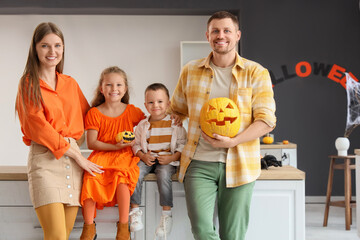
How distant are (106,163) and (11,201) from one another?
58cm

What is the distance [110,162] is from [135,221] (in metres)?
0.35

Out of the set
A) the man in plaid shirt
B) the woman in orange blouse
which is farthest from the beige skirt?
the man in plaid shirt

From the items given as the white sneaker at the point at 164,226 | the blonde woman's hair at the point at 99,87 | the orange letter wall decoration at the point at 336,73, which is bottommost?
the white sneaker at the point at 164,226

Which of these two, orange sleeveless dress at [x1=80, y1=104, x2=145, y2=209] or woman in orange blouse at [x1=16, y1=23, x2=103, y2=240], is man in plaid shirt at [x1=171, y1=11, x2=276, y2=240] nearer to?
orange sleeveless dress at [x1=80, y1=104, x2=145, y2=209]

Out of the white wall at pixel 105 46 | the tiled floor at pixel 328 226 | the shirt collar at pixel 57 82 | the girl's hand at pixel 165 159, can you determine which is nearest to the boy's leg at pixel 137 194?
the girl's hand at pixel 165 159

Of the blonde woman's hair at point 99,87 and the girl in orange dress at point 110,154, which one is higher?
the blonde woman's hair at point 99,87

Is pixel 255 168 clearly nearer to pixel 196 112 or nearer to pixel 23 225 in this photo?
pixel 196 112

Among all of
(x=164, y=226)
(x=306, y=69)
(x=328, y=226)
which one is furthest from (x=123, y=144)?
(x=306, y=69)

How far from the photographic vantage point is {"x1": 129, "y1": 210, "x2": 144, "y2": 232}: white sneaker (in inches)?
75.4

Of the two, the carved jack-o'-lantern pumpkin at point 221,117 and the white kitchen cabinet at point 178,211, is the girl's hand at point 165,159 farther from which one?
the carved jack-o'-lantern pumpkin at point 221,117

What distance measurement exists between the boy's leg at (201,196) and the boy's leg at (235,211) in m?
0.06

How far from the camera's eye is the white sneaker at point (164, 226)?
1957 mm

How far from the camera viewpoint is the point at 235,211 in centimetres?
183

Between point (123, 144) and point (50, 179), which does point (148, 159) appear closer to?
point (123, 144)
